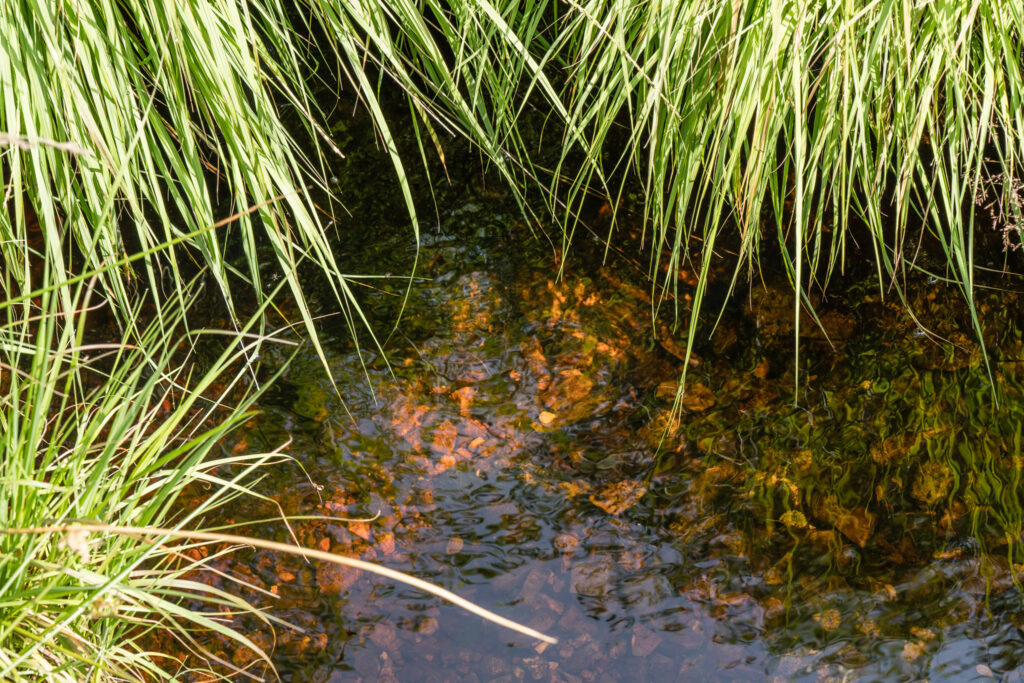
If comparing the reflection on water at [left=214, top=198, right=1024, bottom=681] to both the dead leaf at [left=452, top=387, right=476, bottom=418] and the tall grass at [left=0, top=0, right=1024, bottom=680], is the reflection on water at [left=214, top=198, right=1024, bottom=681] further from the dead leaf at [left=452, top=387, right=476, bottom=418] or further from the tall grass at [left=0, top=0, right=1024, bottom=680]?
the tall grass at [left=0, top=0, right=1024, bottom=680]

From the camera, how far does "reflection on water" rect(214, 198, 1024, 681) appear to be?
1215mm

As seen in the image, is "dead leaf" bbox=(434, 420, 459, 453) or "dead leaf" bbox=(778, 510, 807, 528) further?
"dead leaf" bbox=(434, 420, 459, 453)

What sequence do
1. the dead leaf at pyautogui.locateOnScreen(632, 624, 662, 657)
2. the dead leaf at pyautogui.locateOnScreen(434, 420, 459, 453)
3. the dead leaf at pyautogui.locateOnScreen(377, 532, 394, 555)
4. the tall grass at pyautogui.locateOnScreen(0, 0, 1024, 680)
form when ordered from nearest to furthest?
the tall grass at pyautogui.locateOnScreen(0, 0, 1024, 680) → the dead leaf at pyautogui.locateOnScreen(632, 624, 662, 657) → the dead leaf at pyautogui.locateOnScreen(377, 532, 394, 555) → the dead leaf at pyautogui.locateOnScreen(434, 420, 459, 453)

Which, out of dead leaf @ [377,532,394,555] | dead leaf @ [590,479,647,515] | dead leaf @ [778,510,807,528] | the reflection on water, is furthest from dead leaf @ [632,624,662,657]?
dead leaf @ [377,532,394,555]

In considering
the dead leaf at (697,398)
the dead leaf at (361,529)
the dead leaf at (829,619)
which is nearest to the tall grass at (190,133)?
the dead leaf at (361,529)

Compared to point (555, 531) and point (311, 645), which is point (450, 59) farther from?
point (311, 645)

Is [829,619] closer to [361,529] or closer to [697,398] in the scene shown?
[697,398]

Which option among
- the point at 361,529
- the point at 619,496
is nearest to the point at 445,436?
the point at 361,529

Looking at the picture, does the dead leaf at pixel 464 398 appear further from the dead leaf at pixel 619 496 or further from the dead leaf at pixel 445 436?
the dead leaf at pixel 619 496

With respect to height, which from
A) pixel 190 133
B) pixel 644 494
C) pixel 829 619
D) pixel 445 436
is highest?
pixel 190 133

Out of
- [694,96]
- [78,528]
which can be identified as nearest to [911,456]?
[694,96]

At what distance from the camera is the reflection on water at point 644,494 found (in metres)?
1.21

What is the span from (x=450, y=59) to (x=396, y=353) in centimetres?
83

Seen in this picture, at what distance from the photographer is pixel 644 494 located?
4.57 ft
